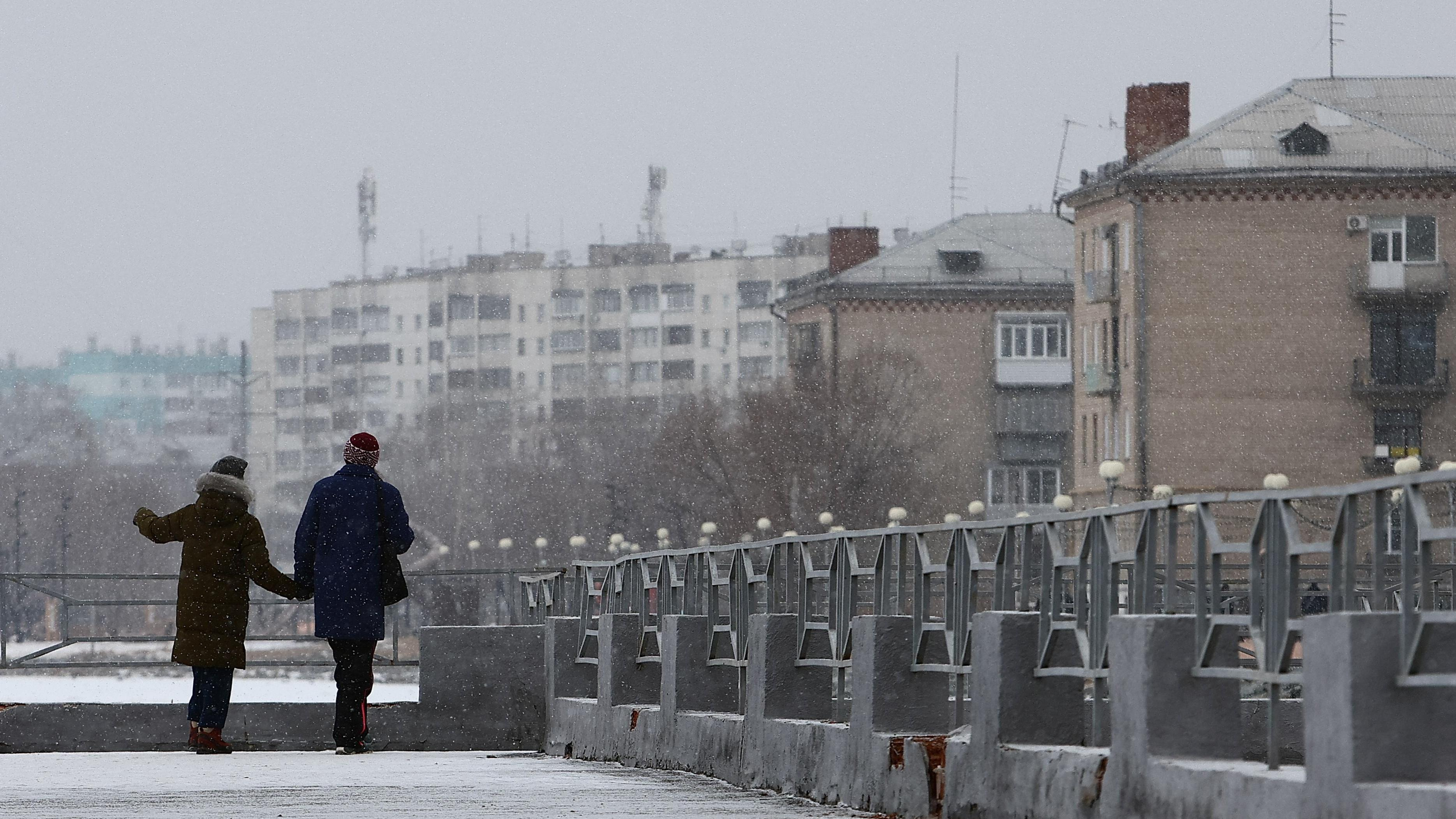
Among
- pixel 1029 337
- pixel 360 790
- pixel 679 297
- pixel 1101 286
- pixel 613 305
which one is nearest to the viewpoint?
pixel 360 790

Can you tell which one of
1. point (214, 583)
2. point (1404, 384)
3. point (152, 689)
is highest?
point (1404, 384)

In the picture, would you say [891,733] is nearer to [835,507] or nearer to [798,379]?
[835,507]

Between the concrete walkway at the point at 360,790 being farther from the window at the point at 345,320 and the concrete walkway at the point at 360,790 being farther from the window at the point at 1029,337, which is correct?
the window at the point at 345,320

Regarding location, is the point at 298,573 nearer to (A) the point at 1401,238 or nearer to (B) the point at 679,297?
(A) the point at 1401,238

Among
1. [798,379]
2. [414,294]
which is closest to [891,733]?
[798,379]

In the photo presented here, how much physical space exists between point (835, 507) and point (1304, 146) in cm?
2008

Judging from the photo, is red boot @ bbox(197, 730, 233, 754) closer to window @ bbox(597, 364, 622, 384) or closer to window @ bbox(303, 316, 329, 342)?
window @ bbox(597, 364, 622, 384)

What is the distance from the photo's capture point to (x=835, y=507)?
78.2 meters

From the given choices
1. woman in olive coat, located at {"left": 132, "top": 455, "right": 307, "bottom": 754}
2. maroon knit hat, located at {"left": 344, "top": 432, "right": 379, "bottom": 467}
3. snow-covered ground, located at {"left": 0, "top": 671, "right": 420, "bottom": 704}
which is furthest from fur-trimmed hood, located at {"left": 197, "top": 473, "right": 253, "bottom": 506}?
snow-covered ground, located at {"left": 0, "top": 671, "right": 420, "bottom": 704}

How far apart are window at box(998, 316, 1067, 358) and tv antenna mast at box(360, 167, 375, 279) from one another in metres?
101

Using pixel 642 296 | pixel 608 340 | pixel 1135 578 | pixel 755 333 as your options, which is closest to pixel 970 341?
pixel 755 333

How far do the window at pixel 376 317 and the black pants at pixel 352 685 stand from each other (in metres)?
158

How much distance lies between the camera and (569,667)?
48.8 feet

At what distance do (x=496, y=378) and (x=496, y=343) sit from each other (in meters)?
2.34
